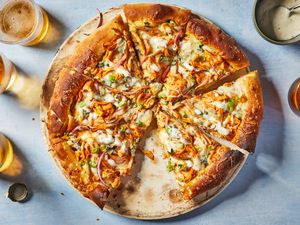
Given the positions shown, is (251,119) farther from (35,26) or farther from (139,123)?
(35,26)

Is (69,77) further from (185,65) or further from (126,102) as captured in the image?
(185,65)

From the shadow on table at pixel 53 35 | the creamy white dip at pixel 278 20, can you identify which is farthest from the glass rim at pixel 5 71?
the creamy white dip at pixel 278 20

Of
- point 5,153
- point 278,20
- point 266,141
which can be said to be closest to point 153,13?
point 278,20

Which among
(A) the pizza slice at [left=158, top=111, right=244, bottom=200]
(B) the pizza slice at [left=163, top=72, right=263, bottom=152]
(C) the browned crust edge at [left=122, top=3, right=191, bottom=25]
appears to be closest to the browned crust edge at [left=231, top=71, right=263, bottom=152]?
(B) the pizza slice at [left=163, top=72, right=263, bottom=152]

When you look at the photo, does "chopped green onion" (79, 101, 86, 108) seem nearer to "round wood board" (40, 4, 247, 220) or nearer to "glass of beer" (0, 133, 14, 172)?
"round wood board" (40, 4, 247, 220)

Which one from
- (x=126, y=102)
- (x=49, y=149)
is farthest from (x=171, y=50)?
(x=49, y=149)

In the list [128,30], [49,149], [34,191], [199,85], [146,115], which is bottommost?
[34,191]

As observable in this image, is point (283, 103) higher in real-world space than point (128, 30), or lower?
lower
